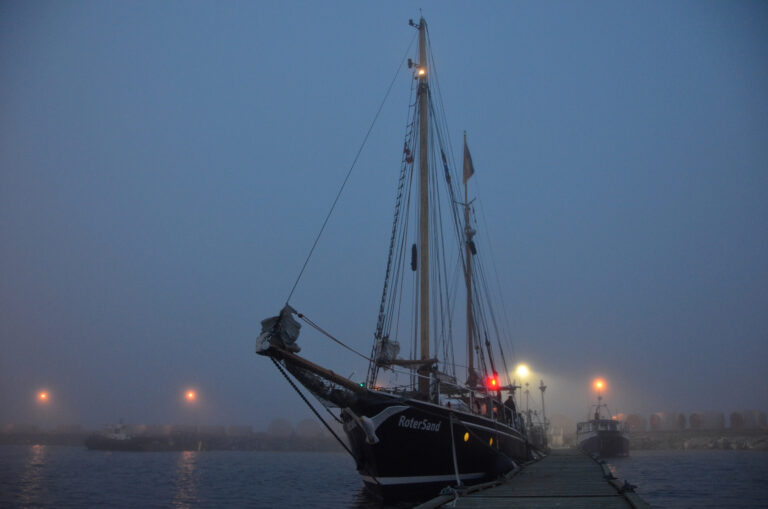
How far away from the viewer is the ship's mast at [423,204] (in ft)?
82.7

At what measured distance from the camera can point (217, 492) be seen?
3183 centimetres

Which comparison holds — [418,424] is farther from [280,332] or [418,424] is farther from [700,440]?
[700,440]

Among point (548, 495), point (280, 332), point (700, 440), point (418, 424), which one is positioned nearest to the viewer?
point (548, 495)

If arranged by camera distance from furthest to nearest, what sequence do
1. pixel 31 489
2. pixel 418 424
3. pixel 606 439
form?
pixel 606 439, pixel 31 489, pixel 418 424

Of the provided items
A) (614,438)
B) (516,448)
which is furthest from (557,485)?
(614,438)

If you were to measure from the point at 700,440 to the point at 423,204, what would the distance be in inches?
5090

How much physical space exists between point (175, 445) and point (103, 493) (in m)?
102

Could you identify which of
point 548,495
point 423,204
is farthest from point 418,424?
point 423,204

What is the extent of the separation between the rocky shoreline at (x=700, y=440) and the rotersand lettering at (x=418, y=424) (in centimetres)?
11979

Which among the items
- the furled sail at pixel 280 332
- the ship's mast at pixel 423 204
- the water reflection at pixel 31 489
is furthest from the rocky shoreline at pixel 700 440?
the furled sail at pixel 280 332

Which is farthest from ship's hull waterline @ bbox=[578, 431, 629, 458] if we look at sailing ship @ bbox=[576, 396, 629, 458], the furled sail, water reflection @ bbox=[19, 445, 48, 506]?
the furled sail

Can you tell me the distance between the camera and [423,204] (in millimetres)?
27391

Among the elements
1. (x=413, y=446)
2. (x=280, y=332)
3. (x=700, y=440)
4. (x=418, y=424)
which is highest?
(x=280, y=332)

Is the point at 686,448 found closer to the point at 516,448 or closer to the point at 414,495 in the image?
the point at 516,448
